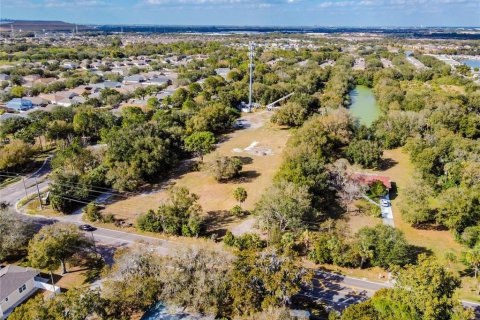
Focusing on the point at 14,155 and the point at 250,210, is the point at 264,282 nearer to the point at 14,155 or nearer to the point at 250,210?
the point at 250,210

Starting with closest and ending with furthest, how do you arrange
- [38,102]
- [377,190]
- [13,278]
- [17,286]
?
[17,286] < [13,278] < [377,190] < [38,102]

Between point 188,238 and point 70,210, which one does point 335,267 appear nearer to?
point 188,238

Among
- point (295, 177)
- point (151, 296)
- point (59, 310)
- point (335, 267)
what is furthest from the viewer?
point (295, 177)

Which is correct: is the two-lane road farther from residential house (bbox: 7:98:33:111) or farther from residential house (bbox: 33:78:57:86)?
residential house (bbox: 33:78:57:86)

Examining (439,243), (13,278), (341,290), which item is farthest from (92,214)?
(439,243)

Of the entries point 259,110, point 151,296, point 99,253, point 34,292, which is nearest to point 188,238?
point 99,253

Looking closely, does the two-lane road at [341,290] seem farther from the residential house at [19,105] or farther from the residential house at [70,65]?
the residential house at [70,65]
